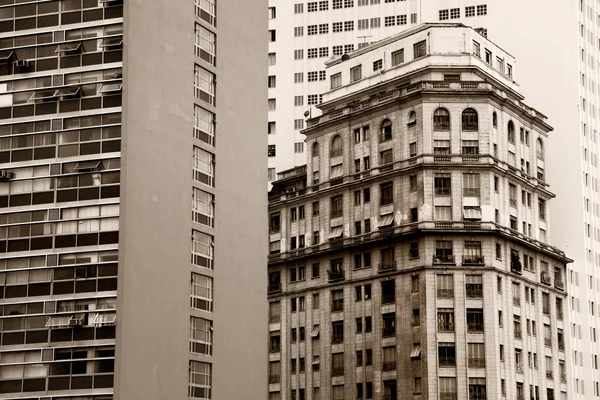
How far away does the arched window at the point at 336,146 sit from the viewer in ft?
366

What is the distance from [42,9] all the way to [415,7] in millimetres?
62984

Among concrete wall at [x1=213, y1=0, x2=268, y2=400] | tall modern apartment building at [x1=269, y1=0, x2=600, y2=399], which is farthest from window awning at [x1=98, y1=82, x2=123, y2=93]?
tall modern apartment building at [x1=269, y1=0, x2=600, y2=399]

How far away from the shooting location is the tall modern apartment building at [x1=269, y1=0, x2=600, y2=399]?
11469cm

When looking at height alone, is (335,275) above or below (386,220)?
below

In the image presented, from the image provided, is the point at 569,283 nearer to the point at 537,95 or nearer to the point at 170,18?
the point at 537,95

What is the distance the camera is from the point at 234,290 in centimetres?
7219

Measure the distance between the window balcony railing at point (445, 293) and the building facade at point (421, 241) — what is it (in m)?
0.12

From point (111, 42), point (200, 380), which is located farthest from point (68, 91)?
point (200, 380)

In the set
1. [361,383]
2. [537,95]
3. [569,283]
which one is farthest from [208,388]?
[537,95]

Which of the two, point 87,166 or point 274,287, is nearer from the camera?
point 87,166

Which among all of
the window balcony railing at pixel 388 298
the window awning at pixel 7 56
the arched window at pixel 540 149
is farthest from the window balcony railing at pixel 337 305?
the window awning at pixel 7 56

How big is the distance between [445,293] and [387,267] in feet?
21.1

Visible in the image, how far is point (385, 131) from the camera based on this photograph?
10719 centimetres

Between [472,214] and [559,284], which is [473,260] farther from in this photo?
[559,284]
